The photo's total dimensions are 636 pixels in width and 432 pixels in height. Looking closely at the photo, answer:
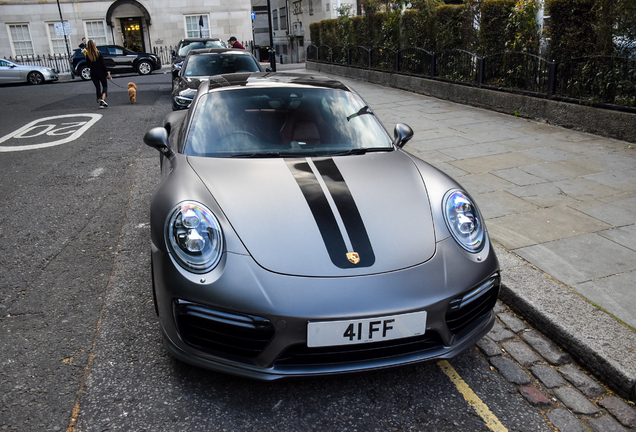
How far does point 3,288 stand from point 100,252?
78 cm

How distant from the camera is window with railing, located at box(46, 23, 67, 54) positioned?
112ft

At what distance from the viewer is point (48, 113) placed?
38.7 ft

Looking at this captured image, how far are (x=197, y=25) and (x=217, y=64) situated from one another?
27736 mm

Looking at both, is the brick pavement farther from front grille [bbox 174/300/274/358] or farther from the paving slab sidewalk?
front grille [bbox 174/300/274/358]

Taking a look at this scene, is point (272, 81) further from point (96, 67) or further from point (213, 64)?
point (96, 67)

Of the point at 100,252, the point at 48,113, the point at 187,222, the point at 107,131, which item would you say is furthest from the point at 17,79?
the point at 187,222

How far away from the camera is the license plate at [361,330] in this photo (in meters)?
2.12

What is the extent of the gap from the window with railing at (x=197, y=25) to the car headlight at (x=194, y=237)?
35527 millimetres

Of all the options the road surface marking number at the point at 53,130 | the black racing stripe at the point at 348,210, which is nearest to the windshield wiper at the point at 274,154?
the black racing stripe at the point at 348,210

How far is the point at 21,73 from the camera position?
21016 millimetres

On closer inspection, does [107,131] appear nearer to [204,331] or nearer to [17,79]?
[204,331]

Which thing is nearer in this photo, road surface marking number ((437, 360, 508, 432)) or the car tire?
road surface marking number ((437, 360, 508, 432))

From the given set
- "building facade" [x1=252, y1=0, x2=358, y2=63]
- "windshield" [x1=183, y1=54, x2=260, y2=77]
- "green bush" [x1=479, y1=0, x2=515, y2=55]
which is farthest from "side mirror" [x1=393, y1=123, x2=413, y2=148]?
"building facade" [x1=252, y1=0, x2=358, y2=63]

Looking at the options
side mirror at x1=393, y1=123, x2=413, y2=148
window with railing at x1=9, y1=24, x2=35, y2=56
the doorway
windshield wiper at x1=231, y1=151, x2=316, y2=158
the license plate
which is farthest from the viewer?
the doorway
